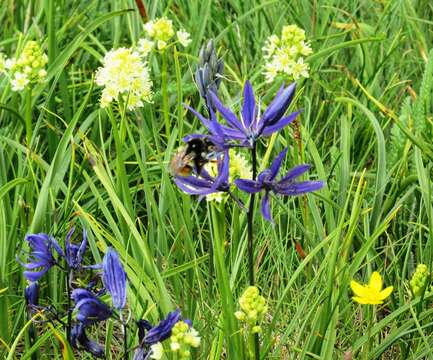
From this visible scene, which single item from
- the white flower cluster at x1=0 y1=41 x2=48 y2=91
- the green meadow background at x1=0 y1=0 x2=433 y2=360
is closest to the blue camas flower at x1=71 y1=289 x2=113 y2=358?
the green meadow background at x1=0 y1=0 x2=433 y2=360

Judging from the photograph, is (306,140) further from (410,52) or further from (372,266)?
(410,52)

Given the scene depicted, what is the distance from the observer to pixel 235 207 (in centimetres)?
237

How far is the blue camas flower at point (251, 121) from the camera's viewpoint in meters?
1.90

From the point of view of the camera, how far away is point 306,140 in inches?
119

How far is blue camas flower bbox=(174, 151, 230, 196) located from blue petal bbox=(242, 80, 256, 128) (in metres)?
0.09

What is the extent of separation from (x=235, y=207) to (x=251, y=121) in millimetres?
453

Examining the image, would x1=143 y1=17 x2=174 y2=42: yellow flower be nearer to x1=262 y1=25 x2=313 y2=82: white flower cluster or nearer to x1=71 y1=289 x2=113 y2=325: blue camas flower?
x1=262 y1=25 x2=313 y2=82: white flower cluster

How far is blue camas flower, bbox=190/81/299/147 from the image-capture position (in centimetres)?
190

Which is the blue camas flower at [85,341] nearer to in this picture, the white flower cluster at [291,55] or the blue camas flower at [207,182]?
the blue camas flower at [207,182]

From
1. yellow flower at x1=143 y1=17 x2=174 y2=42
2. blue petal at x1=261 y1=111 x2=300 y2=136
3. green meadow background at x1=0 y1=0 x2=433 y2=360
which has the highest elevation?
yellow flower at x1=143 y1=17 x2=174 y2=42

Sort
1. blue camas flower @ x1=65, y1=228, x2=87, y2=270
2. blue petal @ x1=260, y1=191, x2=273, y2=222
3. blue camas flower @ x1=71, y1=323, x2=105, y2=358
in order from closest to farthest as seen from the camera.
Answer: blue petal @ x1=260, y1=191, x2=273, y2=222 → blue camas flower @ x1=71, y1=323, x2=105, y2=358 → blue camas flower @ x1=65, y1=228, x2=87, y2=270

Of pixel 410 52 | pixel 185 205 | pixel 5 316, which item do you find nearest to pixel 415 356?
pixel 185 205

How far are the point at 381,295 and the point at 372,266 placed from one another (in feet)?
2.98

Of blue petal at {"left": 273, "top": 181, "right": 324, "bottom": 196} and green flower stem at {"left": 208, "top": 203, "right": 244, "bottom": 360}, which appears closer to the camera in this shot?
blue petal at {"left": 273, "top": 181, "right": 324, "bottom": 196}
